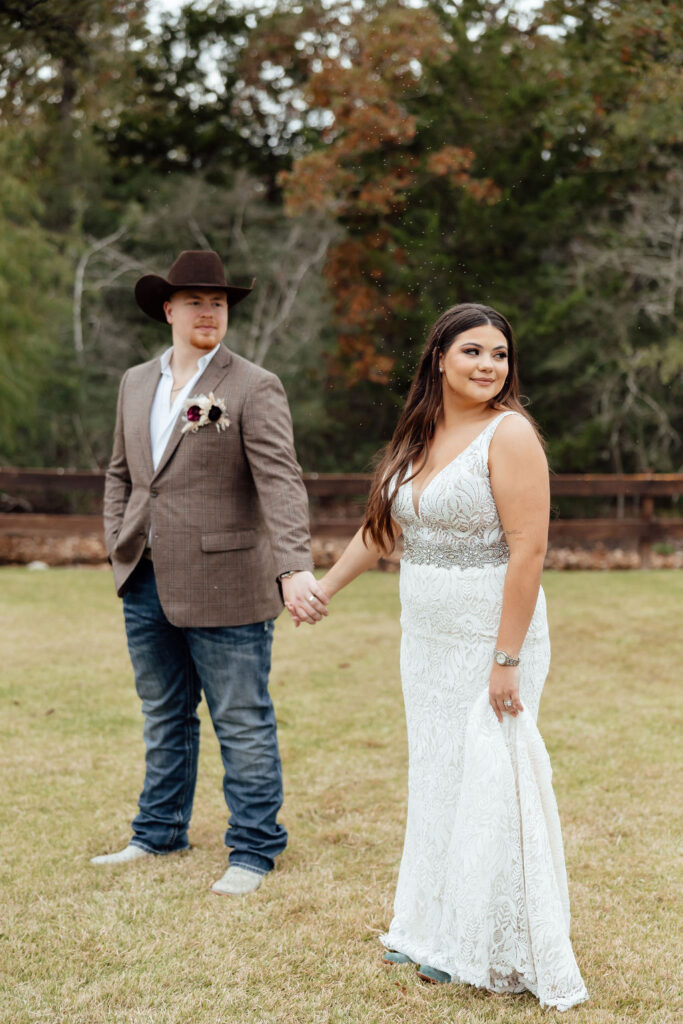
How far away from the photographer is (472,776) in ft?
8.96

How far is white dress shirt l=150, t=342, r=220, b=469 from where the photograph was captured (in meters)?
3.58

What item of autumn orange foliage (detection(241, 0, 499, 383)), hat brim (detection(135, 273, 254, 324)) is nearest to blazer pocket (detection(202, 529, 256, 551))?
hat brim (detection(135, 273, 254, 324))

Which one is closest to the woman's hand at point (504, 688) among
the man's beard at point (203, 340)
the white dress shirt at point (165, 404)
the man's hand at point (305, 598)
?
the man's hand at point (305, 598)

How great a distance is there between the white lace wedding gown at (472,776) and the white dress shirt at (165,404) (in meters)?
1.04

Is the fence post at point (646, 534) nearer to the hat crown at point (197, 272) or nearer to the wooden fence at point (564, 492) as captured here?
the wooden fence at point (564, 492)

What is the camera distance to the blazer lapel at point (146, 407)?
3596mm

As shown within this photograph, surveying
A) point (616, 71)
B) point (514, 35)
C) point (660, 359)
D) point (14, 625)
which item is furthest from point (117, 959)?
point (514, 35)

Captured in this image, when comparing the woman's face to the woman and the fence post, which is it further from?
the fence post

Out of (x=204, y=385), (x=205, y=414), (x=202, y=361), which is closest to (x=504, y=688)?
(x=205, y=414)

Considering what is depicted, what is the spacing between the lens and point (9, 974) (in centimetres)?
294

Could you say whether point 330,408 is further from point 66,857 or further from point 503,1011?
point 503,1011

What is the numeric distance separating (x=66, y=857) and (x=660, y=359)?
40.6 feet

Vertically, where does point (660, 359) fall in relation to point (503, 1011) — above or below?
above

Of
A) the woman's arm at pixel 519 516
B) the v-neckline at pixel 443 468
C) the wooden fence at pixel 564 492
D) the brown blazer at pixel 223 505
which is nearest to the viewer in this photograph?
the woman's arm at pixel 519 516
